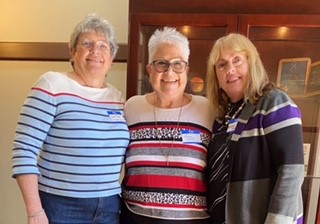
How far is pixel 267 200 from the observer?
1.04 meters

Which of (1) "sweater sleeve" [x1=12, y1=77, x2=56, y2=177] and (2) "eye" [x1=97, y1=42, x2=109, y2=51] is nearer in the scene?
(1) "sweater sleeve" [x1=12, y1=77, x2=56, y2=177]

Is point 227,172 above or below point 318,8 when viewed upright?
below

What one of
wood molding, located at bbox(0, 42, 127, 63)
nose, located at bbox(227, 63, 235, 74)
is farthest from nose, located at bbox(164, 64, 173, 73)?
wood molding, located at bbox(0, 42, 127, 63)

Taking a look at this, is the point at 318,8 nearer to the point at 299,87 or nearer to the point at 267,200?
the point at 299,87

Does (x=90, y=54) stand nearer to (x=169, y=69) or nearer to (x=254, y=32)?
(x=169, y=69)

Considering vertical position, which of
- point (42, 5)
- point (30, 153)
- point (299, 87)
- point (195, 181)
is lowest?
point (195, 181)

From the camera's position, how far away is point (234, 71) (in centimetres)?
115

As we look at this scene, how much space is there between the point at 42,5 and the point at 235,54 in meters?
1.59

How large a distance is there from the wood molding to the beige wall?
1.8 inches

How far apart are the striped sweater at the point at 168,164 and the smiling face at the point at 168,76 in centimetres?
9

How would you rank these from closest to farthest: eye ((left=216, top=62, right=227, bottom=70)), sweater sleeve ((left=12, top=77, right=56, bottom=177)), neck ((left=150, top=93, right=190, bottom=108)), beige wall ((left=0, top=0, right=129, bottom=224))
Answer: sweater sleeve ((left=12, top=77, right=56, bottom=177)) < eye ((left=216, top=62, right=227, bottom=70)) < neck ((left=150, top=93, right=190, bottom=108)) < beige wall ((left=0, top=0, right=129, bottom=224))

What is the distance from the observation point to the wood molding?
213cm

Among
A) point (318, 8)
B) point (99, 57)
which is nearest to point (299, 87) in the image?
point (318, 8)

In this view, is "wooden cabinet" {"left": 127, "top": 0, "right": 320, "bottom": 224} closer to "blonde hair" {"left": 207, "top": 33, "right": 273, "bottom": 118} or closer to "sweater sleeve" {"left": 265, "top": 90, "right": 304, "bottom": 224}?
"blonde hair" {"left": 207, "top": 33, "right": 273, "bottom": 118}
